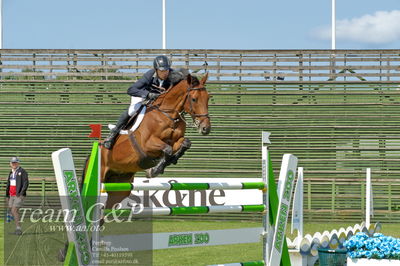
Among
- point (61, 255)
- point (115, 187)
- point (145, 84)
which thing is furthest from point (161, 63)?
point (115, 187)

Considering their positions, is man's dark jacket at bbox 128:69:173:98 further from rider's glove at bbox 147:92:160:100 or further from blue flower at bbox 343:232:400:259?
blue flower at bbox 343:232:400:259

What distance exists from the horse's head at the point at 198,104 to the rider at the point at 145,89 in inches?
15.1

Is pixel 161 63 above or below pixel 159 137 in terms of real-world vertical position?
above

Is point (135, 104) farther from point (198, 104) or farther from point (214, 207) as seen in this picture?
point (214, 207)

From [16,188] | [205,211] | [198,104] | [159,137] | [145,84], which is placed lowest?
[16,188]

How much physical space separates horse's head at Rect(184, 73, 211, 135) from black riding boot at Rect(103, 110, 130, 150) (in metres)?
0.90

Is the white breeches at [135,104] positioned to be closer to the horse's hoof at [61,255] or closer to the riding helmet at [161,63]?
the riding helmet at [161,63]

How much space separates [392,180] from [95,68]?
8.61 m

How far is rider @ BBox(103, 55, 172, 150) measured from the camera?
797 centimetres

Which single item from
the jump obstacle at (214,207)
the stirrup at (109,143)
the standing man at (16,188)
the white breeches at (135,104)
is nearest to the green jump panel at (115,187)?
the jump obstacle at (214,207)

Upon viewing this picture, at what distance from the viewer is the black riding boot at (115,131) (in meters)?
8.04

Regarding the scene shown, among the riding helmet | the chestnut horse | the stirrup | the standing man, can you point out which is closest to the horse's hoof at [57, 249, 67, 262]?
the chestnut horse

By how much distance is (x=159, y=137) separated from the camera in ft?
25.5

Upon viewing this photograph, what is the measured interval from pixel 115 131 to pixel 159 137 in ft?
2.14
